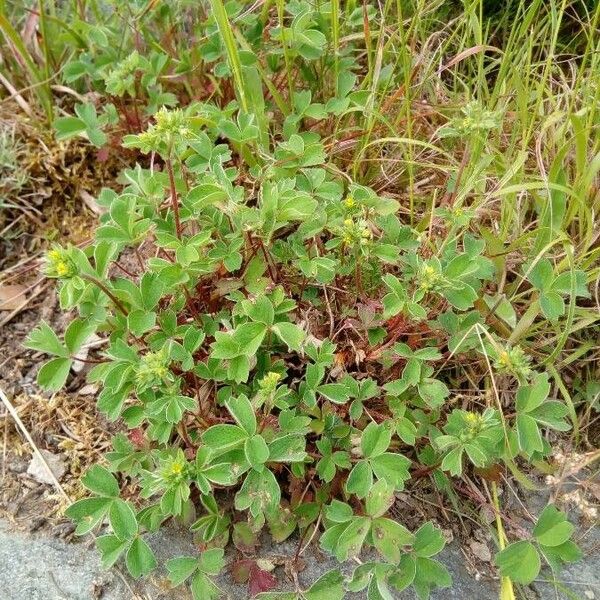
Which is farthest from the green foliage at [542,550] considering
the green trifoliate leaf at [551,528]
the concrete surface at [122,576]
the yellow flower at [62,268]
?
the yellow flower at [62,268]

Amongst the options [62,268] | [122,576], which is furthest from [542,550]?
[62,268]

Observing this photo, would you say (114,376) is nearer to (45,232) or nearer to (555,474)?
(45,232)

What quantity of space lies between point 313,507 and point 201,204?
0.76 m

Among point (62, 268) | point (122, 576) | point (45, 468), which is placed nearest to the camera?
point (62, 268)

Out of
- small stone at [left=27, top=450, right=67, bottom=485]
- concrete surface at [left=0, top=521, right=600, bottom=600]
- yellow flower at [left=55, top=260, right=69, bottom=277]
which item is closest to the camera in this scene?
yellow flower at [left=55, top=260, right=69, bottom=277]

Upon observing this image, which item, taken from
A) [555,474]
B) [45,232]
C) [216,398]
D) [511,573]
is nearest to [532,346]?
[555,474]

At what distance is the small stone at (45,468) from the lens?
6.24ft

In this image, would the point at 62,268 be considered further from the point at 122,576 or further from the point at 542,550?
the point at 542,550

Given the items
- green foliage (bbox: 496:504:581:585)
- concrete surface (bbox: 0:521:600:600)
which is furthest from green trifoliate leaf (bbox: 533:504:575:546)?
concrete surface (bbox: 0:521:600:600)

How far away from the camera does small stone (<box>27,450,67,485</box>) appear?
1.90 metres

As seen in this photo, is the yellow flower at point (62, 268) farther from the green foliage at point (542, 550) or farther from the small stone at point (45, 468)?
the green foliage at point (542, 550)

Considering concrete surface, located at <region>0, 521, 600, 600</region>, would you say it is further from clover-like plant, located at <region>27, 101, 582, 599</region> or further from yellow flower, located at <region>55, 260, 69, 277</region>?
yellow flower, located at <region>55, 260, 69, 277</region>

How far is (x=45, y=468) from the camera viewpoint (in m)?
1.91

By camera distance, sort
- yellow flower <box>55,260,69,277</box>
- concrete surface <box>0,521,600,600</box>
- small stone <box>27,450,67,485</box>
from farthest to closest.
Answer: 1. small stone <box>27,450,67,485</box>
2. concrete surface <box>0,521,600,600</box>
3. yellow flower <box>55,260,69,277</box>
